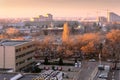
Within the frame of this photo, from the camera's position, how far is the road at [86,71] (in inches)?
306

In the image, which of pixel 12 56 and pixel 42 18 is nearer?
pixel 12 56

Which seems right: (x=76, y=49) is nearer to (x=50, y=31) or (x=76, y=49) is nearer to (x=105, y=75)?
(x=105, y=75)

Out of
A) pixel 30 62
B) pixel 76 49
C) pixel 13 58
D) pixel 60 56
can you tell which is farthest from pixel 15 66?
pixel 76 49

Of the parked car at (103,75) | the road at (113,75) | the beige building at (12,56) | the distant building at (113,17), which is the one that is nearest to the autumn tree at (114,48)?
the road at (113,75)

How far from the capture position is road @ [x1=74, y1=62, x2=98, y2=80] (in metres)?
7.76

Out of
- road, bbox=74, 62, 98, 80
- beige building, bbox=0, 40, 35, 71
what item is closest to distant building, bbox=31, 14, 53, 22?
road, bbox=74, 62, 98, 80

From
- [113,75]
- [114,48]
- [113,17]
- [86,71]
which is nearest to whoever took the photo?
[113,75]

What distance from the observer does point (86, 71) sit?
333 inches

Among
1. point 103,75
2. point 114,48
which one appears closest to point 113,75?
point 103,75

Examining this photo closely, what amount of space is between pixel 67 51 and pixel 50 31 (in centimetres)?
1125

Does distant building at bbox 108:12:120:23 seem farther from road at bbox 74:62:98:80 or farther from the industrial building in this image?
the industrial building

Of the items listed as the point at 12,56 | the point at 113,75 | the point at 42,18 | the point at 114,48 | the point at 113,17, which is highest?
the point at 113,17

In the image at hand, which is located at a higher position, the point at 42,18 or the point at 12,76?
the point at 42,18

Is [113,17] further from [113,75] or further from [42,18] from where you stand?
[113,75]
